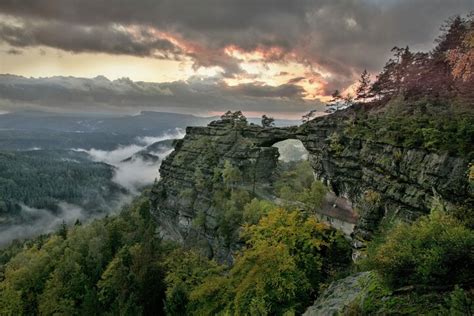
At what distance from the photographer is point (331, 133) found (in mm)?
49156

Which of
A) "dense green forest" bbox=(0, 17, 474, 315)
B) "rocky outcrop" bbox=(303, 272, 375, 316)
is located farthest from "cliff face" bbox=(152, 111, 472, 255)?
"rocky outcrop" bbox=(303, 272, 375, 316)

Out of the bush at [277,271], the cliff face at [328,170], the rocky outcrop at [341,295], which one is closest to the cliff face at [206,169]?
the cliff face at [328,170]

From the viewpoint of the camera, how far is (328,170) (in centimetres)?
4669

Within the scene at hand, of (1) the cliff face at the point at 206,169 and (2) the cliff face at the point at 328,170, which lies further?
(1) the cliff face at the point at 206,169

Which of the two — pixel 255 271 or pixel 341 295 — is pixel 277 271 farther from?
pixel 341 295

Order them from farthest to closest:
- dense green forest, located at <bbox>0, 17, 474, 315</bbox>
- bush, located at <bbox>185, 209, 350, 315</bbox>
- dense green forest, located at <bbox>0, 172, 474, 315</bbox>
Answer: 1. bush, located at <bbox>185, 209, 350, 315</bbox>
2. dense green forest, located at <bbox>0, 17, 474, 315</bbox>
3. dense green forest, located at <bbox>0, 172, 474, 315</bbox>

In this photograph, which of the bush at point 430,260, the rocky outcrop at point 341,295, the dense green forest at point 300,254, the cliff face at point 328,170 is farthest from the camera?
the cliff face at point 328,170

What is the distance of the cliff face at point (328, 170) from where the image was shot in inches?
1143

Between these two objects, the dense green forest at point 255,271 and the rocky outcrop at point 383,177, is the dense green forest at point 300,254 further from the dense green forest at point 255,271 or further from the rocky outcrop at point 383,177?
the rocky outcrop at point 383,177

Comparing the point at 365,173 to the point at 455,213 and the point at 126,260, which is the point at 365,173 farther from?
the point at 126,260

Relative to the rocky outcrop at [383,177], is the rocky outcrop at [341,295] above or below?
below

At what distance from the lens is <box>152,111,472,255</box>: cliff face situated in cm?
2903

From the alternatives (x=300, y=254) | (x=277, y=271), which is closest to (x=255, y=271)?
(x=277, y=271)

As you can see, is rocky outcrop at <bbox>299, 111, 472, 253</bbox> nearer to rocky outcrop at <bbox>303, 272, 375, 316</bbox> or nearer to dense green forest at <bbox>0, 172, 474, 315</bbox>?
dense green forest at <bbox>0, 172, 474, 315</bbox>
